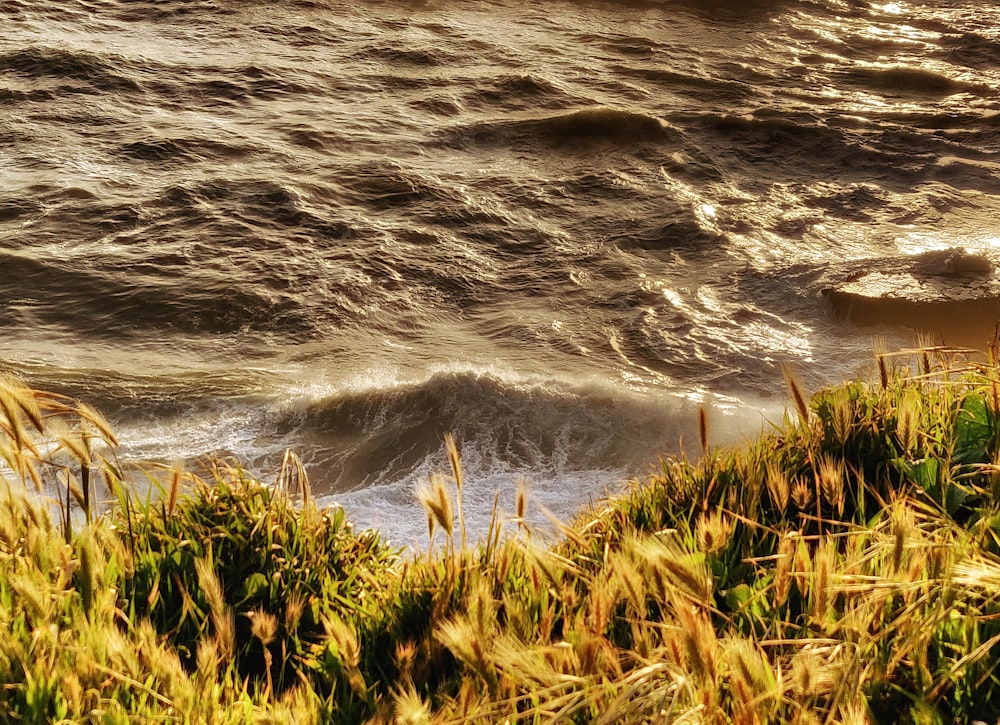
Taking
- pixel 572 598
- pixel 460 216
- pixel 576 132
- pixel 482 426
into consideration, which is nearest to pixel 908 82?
Answer: pixel 576 132

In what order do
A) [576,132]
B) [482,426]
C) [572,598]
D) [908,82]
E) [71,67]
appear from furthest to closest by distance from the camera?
[908,82] → [71,67] → [576,132] → [482,426] → [572,598]

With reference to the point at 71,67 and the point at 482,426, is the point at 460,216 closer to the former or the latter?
the point at 482,426

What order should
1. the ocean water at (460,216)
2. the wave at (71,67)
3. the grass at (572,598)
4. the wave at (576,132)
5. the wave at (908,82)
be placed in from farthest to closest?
1. the wave at (908,82)
2. the wave at (71,67)
3. the wave at (576,132)
4. the ocean water at (460,216)
5. the grass at (572,598)

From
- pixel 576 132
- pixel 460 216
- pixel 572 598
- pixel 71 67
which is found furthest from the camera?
pixel 71 67

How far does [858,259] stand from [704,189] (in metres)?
1.63

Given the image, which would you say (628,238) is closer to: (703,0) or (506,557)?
(506,557)

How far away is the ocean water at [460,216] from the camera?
18.2 ft

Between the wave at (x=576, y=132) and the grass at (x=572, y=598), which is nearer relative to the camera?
the grass at (x=572, y=598)

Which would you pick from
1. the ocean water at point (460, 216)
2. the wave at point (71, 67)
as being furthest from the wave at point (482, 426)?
the wave at point (71, 67)

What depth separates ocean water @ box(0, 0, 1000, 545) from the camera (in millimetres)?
5547

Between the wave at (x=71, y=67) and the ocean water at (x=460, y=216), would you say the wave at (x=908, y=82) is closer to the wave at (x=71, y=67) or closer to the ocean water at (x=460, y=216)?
the ocean water at (x=460, y=216)

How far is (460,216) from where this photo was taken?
7.91 meters

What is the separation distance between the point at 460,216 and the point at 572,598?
5713 millimetres

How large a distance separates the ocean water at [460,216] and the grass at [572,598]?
162 centimetres
